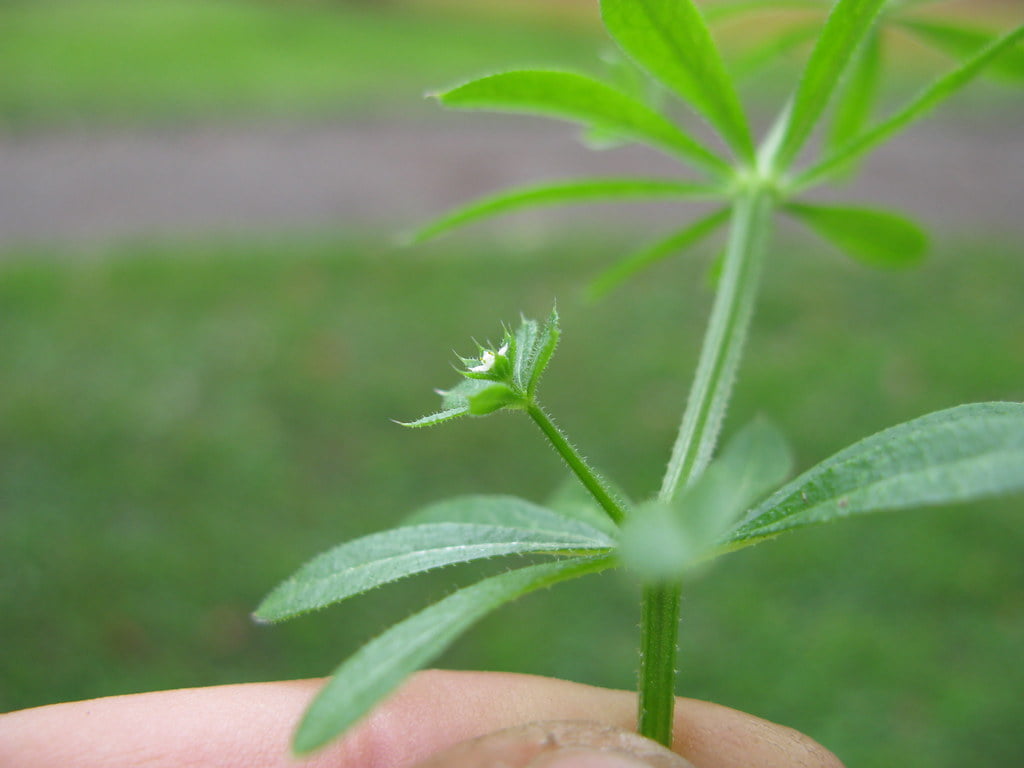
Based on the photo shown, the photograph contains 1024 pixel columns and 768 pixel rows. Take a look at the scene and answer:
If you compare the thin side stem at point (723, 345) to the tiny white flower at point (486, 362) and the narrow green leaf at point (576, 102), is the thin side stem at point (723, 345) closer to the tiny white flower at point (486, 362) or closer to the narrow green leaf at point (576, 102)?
the narrow green leaf at point (576, 102)

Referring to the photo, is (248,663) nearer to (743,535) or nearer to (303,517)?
(303,517)

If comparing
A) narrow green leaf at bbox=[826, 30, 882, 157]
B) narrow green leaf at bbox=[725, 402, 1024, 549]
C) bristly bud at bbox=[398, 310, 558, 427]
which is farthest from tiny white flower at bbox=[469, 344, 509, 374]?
narrow green leaf at bbox=[826, 30, 882, 157]

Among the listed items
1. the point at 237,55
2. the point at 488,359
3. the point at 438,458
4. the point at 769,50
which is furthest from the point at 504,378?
the point at 237,55

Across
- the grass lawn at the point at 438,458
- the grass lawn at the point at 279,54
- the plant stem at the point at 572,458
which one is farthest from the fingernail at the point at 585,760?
the grass lawn at the point at 279,54

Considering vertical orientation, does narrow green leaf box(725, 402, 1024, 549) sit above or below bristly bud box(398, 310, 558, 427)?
below

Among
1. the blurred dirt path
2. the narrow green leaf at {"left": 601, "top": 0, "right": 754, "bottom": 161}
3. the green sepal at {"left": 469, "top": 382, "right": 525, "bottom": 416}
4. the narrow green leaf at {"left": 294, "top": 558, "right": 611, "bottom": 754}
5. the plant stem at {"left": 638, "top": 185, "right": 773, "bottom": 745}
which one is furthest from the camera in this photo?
the blurred dirt path

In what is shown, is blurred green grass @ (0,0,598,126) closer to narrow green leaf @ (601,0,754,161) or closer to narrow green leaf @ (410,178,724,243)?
narrow green leaf @ (410,178,724,243)

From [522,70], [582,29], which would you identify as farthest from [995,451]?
[582,29]
